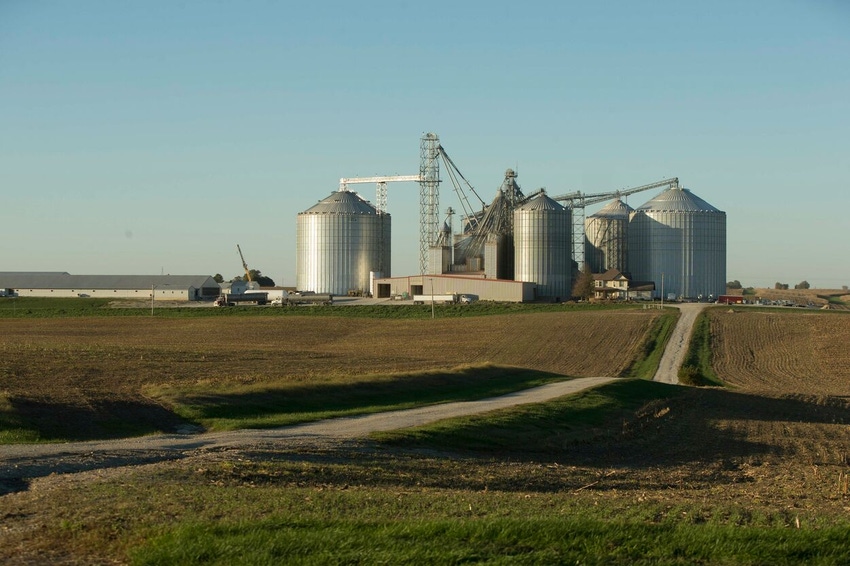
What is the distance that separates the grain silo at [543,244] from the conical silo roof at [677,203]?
1547cm

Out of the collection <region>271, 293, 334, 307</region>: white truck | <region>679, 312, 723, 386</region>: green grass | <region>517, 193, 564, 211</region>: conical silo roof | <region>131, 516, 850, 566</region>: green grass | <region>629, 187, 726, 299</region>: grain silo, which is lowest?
<region>679, 312, 723, 386</region>: green grass

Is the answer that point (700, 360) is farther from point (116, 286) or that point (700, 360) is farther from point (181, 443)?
point (116, 286)

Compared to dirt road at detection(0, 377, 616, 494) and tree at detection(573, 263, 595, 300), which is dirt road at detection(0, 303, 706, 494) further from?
tree at detection(573, 263, 595, 300)

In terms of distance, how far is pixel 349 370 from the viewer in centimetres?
5306

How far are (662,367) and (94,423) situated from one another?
156 feet

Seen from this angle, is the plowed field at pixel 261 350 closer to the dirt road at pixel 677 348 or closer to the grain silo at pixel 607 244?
the dirt road at pixel 677 348

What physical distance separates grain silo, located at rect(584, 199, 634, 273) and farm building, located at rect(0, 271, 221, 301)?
58142 millimetres

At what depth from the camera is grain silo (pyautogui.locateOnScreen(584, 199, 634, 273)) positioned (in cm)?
14388

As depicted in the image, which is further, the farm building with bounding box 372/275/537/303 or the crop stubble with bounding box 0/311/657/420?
the farm building with bounding box 372/275/537/303

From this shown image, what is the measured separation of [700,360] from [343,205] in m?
78.0

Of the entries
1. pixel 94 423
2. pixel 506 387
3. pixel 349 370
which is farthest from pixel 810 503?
pixel 349 370

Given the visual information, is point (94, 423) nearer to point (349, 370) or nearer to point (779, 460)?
point (779, 460)

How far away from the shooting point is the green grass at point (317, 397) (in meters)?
33.8

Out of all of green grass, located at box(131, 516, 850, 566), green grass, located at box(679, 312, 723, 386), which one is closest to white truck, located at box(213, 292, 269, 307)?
green grass, located at box(679, 312, 723, 386)
